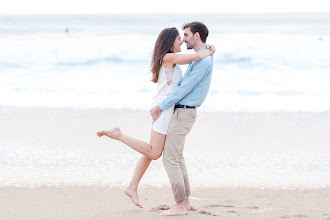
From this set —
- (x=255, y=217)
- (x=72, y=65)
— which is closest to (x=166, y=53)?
(x=255, y=217)

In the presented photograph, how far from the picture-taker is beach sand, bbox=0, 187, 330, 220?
4.21 metres

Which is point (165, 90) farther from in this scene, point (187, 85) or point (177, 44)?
point (177, 44)

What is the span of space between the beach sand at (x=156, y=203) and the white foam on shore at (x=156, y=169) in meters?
0.25

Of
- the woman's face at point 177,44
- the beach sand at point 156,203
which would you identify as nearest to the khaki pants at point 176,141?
the beach sand at point 156,203

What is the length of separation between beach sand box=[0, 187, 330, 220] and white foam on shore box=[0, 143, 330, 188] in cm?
25

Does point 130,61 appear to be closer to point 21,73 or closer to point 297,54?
point 21,73

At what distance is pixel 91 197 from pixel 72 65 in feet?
54.4

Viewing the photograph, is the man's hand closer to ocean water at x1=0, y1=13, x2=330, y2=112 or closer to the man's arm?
the man's arm

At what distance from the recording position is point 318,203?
15.3 feet

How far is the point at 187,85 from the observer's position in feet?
13.1

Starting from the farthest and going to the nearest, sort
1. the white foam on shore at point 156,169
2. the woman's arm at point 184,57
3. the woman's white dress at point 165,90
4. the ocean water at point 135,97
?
the ocean water at point 135,97, the white foam on shore at point 156,169, the woman's white dress at point 165,90, the woman's arm at point 184,57

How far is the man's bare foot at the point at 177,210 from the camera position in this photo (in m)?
4.16

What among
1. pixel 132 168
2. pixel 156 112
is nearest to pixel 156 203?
pixel 156 112

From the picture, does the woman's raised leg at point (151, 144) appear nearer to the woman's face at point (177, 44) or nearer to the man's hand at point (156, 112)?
the man's hand at point (156, 112)
